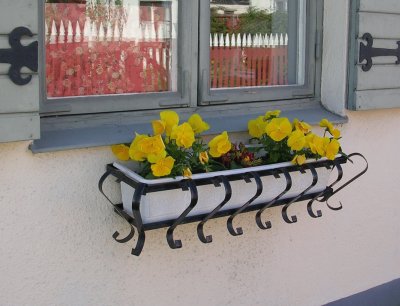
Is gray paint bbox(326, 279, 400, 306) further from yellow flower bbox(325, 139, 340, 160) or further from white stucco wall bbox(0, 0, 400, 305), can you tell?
yellow flower bbox(325, 139, 340, 160)

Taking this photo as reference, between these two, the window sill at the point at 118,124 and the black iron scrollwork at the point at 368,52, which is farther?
the black iron scrollwork at the point at 368,52

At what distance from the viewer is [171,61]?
256cm

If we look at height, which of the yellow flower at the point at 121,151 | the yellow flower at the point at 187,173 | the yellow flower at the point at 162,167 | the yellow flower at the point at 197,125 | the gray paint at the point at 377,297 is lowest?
the gray paint at the point at 377,297

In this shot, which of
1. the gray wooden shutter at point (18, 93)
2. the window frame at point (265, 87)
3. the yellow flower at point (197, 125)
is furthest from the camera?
the window frame at point (265, 87)

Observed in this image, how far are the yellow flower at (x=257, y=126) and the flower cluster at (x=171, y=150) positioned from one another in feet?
0.89

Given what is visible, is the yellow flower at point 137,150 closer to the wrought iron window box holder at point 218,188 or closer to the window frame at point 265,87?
the wrought iron window box holder at point 218,188

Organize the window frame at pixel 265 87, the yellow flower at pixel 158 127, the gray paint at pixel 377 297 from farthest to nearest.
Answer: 1. the gray paint at pixel 377 297
2. the window frame at pixel 265 87
3. the yellow flower at pixel 158 127

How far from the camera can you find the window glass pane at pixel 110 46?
231 cm

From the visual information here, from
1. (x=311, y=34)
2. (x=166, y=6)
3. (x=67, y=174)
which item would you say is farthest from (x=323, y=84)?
(x=67, y=174)

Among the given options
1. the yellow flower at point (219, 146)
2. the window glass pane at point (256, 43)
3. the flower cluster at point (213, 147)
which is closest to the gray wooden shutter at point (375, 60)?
the window glass pane at point (256, 43)

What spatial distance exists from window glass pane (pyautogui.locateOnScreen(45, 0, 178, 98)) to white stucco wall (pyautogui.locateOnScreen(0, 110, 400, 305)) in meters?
0.31

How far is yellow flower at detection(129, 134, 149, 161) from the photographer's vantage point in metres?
2.11

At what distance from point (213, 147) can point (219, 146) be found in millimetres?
28

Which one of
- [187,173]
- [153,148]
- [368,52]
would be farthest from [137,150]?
[368,52]
